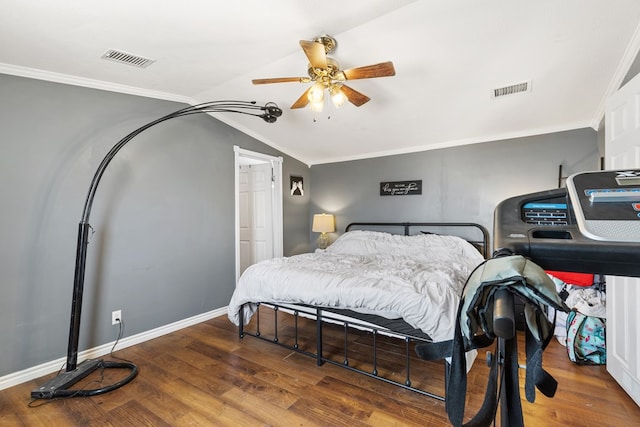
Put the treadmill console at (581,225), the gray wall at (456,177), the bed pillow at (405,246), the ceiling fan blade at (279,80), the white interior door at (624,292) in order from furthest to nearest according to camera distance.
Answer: the bed pillow at (405,246)
the gray wall at (456,177)
the ceiling fan blade at (279,80)
the white interior door at (624,292)
the treadmill console at (581,225)

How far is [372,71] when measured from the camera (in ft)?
7.15

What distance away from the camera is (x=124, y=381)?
7.45 feet

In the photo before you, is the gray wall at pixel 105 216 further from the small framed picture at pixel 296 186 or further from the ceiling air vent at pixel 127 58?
the small framed picture at pixel 296 186

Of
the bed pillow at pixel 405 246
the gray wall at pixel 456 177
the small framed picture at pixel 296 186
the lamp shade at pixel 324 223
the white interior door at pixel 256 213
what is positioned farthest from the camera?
the small framed picture at pixel 296 186

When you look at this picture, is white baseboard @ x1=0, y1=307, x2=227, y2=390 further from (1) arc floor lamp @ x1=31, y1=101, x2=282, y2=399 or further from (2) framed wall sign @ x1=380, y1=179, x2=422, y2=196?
(2) framed wall sign @ x1=380, y1=179, x2=422, y2=196

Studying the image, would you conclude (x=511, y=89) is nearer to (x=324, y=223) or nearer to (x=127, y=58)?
(x=324, y=223)

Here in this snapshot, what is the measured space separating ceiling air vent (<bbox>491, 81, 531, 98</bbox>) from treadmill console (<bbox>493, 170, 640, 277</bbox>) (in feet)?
8.26

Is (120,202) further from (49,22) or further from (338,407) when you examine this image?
(338,407)

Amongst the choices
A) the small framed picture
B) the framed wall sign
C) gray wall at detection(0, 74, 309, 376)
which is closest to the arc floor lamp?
gray wall at detection(0, 74, 309, 376)

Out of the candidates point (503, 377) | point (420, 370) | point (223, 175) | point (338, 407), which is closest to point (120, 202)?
point (223, 175)

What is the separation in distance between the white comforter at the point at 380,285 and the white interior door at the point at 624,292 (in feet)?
3.20

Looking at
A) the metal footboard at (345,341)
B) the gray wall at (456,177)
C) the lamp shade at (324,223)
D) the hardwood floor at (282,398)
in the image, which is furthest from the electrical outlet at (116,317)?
the gray wall at (456,177)

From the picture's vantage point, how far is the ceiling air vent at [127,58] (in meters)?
2.30

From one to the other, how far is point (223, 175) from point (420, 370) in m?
3.06
